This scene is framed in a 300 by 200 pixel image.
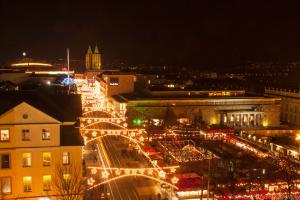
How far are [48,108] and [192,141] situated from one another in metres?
19.9

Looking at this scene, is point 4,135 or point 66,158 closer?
point 4,135

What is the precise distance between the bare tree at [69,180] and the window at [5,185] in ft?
5.46

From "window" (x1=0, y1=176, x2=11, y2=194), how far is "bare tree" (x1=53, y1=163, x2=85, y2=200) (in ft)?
5.46

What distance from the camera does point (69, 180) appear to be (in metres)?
15.2

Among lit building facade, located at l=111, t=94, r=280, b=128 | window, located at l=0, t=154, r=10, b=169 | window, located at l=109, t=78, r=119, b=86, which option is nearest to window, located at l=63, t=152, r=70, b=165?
window, located at l=0, t=154, r=10, b=169

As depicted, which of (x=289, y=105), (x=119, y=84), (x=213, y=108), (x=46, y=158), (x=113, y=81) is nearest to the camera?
(x=46, y=158)

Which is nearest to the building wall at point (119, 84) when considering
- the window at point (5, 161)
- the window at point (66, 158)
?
the window at point (66, 158)

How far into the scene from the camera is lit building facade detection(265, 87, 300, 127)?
52.0m

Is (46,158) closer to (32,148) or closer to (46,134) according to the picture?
(32,148)

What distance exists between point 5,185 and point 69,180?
8.04 feet

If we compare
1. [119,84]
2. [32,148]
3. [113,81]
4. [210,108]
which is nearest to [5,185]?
[32,148]

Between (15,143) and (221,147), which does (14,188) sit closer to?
(15,143)

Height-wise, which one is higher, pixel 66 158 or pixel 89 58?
pixel 89 58

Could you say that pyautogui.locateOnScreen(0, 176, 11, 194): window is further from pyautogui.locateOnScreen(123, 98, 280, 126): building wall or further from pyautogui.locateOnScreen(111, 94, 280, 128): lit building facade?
pyautogui.locateOnScreen(111, 94, 280, 128): lit building facade
